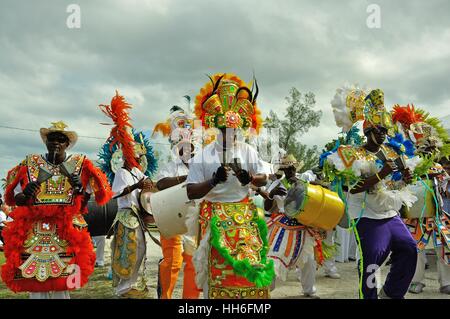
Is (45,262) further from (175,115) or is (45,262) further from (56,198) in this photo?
(175,115)

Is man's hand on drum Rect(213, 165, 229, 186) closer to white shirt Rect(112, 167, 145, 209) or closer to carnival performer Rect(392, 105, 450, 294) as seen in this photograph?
white shirt Rect(112, 167, 145, 209)

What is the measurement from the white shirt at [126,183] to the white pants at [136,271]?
41cm

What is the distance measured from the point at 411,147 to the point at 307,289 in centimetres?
247

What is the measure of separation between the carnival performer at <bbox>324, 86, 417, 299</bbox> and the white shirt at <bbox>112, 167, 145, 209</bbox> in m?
2.69

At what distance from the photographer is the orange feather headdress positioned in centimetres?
602

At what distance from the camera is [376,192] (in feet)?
14.9

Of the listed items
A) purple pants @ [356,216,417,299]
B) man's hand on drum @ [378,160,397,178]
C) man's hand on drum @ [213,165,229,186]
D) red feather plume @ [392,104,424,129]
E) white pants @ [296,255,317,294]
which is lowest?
white pants @ [296,255,317,294]

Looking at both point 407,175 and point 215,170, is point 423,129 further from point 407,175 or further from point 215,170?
point 215,170

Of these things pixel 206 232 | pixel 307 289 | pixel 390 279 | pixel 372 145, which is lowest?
pixel 307 289

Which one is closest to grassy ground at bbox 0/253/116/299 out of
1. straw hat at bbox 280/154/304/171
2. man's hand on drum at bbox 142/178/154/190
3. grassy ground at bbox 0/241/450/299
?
grassy ground at bbox 0/241/450/299

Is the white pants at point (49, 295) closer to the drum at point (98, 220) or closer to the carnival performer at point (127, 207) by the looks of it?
the carnival performer at point (127, 207)
